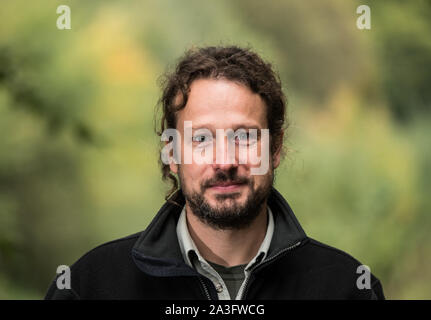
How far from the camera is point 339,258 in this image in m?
1.69

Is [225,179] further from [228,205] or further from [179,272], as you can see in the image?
[179,272]

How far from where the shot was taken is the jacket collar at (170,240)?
1.50m

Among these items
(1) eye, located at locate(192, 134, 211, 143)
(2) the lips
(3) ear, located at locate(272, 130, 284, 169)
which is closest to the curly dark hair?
(3) ear, located at locate(272, 130, 284, 169)

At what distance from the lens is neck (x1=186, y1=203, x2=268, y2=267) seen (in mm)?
1595

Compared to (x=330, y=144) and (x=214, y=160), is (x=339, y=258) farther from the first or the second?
(x=330, y=144)

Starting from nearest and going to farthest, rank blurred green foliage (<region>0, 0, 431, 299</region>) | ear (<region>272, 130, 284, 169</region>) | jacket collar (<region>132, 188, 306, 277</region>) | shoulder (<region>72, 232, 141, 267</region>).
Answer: jacket collar (<region>132, 188, 306, 277</region>) < shoulder (<region>72, 232, 141, 267</region>) < ear (<region>272, 130, 284, 169</region>) < blurred green foliage (<region>0, 0, 431, 299</region>)

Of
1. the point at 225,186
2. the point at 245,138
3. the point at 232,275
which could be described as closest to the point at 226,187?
the point at 225,186

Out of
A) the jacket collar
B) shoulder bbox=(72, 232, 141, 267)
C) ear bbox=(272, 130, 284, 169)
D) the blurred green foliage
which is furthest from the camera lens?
the blurred green foliage

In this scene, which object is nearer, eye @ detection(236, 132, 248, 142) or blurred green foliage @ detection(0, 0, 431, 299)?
eye @ detection(236, 132, 248, 142)

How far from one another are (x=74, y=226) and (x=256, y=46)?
1.10m

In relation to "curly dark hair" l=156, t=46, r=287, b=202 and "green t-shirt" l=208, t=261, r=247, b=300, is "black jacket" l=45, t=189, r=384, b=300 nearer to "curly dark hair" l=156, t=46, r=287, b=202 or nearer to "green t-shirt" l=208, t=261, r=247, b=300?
"green t-shirt" l=208, t=261, r=247, b=300

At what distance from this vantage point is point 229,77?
1594mm

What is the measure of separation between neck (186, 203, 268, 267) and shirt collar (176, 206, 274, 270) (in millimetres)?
30
